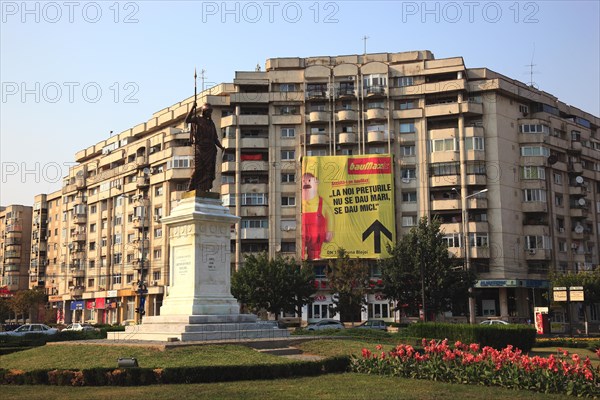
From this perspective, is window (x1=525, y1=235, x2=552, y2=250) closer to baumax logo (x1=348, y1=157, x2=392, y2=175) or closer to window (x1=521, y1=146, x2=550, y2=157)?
window (x1=521, y1=146, x2=550, y2=157)

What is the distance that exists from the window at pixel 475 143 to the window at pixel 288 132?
57.9 ft

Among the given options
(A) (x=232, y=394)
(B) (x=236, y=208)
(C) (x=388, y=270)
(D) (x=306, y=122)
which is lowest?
(A) (x=232, y=394)

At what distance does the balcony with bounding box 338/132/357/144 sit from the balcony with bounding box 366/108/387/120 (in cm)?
243

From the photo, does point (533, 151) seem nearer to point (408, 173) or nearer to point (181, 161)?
point (408, 173)

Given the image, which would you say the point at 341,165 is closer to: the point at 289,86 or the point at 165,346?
the point at 289,86

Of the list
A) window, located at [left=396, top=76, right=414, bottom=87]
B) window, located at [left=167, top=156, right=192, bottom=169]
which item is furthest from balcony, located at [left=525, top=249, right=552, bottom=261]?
window, located at [left=167, top=156, right=192, bottom=169]

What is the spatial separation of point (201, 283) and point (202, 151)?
6148 mm

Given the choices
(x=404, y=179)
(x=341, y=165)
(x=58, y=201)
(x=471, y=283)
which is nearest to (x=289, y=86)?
(x=341, y=165)

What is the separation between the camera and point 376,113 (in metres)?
67.4

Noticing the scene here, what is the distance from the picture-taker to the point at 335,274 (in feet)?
184

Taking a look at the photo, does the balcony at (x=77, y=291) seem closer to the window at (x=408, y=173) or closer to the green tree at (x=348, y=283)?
the green tree at (x=348, y=283)

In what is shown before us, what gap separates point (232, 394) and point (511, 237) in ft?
179

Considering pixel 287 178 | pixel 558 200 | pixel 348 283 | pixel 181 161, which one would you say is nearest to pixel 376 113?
pixel 287 178

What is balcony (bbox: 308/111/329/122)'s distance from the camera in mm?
68312
